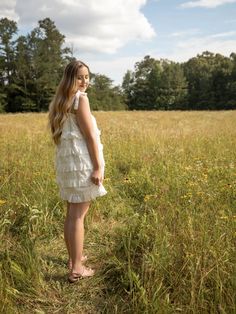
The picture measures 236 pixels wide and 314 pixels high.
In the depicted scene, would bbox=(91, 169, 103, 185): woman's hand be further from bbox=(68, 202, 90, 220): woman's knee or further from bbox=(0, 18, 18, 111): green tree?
bbox=(0, 18, 18, 111): green tree

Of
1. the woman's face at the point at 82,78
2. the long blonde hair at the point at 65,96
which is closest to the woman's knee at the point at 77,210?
the long blonde hair at the point at 65,96

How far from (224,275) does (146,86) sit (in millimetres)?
61028

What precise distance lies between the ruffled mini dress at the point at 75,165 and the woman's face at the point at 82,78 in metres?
0.11

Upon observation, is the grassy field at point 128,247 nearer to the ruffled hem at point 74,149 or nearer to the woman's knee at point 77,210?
the woman's knee at point 77,210

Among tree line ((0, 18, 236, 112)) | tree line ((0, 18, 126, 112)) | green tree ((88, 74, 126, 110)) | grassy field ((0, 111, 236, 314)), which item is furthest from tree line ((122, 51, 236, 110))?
grassy field ((0, 111, 236, 314))

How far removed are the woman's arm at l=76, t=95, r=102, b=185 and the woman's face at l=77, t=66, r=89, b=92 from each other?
137 millimetres

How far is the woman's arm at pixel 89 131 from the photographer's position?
266cm

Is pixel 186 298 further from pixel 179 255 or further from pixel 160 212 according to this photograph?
pixel 160 212

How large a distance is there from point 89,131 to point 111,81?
182 feet

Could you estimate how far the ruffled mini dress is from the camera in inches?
108

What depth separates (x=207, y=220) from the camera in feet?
10.3

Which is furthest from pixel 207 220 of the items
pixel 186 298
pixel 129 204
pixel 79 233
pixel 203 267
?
pixel 129 204

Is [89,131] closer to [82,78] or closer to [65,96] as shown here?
[65,96]

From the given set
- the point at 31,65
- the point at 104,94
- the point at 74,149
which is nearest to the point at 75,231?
the point at 74,149
